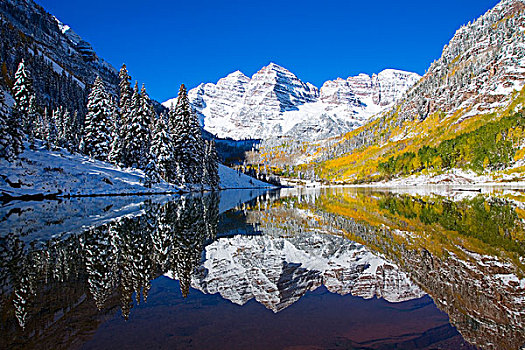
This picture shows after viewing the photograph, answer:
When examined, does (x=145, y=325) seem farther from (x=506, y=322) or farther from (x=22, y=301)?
(x=506, y=322)

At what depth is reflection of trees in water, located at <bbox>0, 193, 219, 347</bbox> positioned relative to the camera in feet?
23.0

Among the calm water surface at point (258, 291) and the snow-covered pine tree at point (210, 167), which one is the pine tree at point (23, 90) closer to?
the snow-covered pine tree at point (210, 167)

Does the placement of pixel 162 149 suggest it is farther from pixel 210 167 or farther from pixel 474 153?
pixel 474 153

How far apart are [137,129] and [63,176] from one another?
1733 centimetres

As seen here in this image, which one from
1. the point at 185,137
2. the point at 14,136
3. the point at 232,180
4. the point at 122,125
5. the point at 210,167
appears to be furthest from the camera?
the point at 232,180

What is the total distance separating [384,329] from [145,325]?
507 centimetres

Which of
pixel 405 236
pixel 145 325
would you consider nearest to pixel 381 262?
pixel 405 236

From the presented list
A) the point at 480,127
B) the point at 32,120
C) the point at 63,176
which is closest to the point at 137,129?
the point at 63,176

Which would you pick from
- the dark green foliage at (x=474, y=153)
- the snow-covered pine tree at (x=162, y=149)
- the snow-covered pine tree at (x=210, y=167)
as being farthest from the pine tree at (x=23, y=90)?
the dark green foliage at (x=474, y=153)

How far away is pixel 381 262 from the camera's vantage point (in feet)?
39.9

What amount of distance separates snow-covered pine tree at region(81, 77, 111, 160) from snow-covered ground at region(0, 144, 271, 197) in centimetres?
605

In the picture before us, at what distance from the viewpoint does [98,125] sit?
56.5 metres

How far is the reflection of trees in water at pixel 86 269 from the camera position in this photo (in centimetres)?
702

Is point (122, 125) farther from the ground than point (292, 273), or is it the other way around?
point (122, 125)
